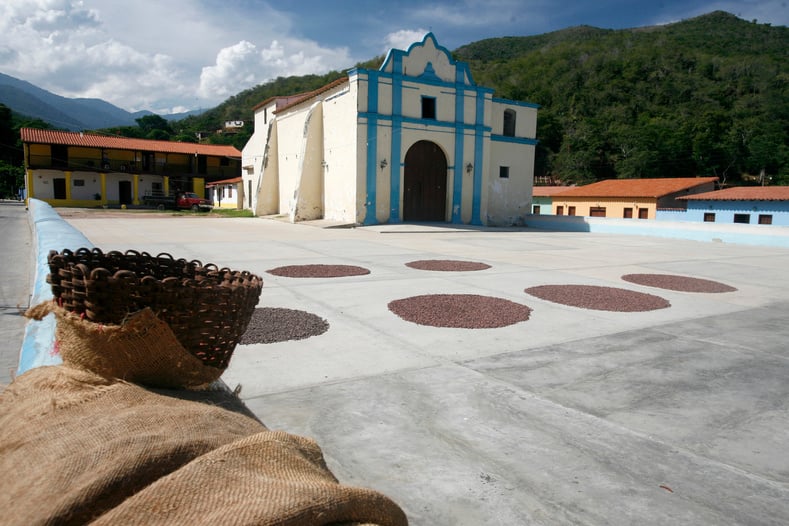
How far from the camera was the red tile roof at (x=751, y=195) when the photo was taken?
34.8 m

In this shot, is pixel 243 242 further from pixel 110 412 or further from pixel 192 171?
pixel 192 171

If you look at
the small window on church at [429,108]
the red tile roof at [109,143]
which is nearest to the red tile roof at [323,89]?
the small window on church at [429,108]

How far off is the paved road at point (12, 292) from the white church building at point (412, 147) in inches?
483

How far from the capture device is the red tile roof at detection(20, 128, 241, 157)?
42438 millimetres

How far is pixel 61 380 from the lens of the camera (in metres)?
1.68

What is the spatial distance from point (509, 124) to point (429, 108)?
5625 millimetres

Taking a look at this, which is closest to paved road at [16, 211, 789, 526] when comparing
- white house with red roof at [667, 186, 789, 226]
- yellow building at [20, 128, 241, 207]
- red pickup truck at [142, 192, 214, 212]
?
white house with red roof at [667, 186, 789, 226]

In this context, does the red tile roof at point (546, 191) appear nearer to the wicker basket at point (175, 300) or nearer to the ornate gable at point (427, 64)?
the ornate gable at point (427, 64)

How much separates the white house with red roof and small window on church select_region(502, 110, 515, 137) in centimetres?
1521

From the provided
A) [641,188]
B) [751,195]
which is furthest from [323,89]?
[641,188]

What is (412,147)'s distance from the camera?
24.9m

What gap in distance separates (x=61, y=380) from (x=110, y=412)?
0.32 metres

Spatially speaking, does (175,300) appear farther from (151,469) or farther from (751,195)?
Result: (751,195)

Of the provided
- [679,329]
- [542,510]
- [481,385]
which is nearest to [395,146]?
[679,329]
